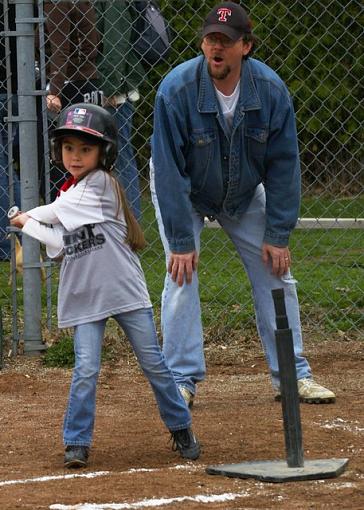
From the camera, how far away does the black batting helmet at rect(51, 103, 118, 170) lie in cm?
522

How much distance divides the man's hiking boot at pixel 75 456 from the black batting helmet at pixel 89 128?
3.77 ft

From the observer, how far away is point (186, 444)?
17.6 ft

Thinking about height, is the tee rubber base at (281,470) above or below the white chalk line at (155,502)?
above

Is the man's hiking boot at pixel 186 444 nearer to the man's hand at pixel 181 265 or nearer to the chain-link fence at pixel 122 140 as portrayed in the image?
the man's hand at pixel 181 265

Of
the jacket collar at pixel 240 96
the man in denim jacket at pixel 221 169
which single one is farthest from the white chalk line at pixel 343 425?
the jacket collar at pixel 240 96

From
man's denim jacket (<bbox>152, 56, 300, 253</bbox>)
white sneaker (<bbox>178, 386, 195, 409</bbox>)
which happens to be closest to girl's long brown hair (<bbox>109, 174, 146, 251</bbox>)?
man's denim jacket (<bbox>152, 56, 300, 253</bbox>)

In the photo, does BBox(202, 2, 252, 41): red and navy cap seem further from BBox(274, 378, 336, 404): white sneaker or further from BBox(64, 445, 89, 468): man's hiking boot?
BBox(64, 445, 89, 468): man's hiking boot

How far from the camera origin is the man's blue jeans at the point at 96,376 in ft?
17.2

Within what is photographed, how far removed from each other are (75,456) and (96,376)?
33 cm

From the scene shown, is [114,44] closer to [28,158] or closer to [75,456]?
[28,158]

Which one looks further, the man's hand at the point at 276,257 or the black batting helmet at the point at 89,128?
the man's hand at the point at 276,257

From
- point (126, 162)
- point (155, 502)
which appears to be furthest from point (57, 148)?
point (126, 162)

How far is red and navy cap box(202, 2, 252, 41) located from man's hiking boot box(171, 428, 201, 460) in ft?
5.84

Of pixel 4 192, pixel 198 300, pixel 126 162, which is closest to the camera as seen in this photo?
pixel 198 300
